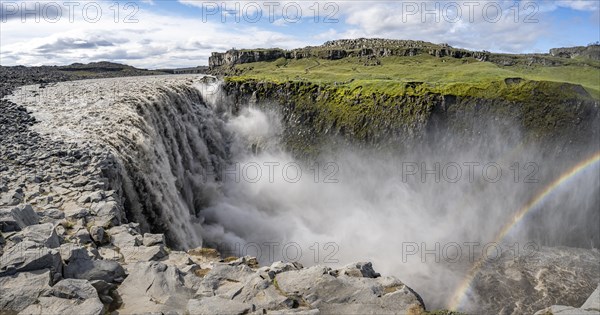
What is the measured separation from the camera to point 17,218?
46.2 ft

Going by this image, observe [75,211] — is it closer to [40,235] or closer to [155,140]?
[40,235]

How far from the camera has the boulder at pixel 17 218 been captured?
1365 centimetres

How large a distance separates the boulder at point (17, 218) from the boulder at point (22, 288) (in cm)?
338

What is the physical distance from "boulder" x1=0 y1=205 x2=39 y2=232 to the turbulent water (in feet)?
27.2

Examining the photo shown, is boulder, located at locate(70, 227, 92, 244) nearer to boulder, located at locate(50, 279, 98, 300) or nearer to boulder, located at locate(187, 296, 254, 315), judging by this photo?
boulder, located at locate(50, 279, 98, 300)

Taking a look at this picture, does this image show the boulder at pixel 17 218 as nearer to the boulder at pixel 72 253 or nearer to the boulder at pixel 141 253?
the boulder at pixel 72 253

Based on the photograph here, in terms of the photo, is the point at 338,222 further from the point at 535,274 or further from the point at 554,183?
the point at 554,183

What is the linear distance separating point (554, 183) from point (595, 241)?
33.5 ft

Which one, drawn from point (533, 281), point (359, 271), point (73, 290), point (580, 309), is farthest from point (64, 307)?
point (533, 281)

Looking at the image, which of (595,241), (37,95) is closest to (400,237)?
(595,241)

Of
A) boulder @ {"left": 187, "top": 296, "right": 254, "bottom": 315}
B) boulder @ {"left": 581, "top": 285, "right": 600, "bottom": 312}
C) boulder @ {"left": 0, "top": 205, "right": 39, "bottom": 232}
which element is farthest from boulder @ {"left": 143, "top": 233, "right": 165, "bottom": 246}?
boulder @ {"left": 581, "top": 285, "right": 600, "bottom": 312}

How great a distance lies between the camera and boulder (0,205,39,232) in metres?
13.6

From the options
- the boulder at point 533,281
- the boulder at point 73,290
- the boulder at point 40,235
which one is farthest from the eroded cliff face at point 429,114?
the boulder at point 73,290

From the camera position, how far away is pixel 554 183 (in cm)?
6116
